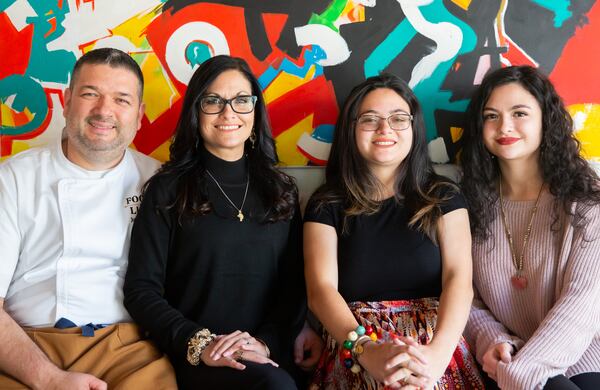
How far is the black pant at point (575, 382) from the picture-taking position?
1.58 metres

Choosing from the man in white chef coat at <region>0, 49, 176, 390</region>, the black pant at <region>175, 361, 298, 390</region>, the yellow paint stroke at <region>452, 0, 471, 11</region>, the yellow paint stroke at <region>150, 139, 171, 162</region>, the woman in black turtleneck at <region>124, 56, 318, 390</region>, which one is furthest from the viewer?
the yellow paint stroke at <region>150, 139, 171, 162</region>

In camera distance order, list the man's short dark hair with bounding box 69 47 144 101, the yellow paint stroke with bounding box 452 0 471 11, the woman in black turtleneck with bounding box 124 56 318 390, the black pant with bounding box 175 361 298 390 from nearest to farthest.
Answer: the black pant with bounding box 175 361 298 390
the woman in black turtleneck with bounding box 124 56 318 390
the man's short dark hair with bounding box 69 47 144 101
the yellow paint stroke with bounding box 452 0 471 11

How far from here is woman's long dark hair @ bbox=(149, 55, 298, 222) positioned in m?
1.81

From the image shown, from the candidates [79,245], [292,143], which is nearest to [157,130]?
[292,143]

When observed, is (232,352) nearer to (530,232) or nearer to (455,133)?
(530,232)

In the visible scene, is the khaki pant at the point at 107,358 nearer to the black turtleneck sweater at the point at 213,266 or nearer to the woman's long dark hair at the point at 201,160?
the black turtleneck sweater at the point at 213,266

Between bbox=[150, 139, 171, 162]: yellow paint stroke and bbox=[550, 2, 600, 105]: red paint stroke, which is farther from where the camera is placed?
bbox=[150, 139, 171, 162]: yellow paint stroke

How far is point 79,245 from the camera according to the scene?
5.75 feet

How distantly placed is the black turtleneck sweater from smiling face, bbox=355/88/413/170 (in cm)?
41

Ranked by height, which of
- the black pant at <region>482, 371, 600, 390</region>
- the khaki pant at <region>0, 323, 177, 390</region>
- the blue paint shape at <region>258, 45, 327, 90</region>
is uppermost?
the blue paint shape at <region>258, 45, 327, 90</region>

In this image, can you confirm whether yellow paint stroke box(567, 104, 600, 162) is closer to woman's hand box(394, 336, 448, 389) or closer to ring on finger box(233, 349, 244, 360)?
woman's hand box(394, 336, 448, 389)

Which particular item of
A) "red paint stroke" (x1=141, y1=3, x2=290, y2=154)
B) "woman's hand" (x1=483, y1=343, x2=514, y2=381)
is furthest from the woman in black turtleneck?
"woman's hand" (x1=483, y1=343, x2=514, y2=381)

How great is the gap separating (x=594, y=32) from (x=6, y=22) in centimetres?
237

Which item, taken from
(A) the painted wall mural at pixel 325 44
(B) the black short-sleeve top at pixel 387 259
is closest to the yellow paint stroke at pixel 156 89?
(A) the painted wall mural at pixel 325 44
